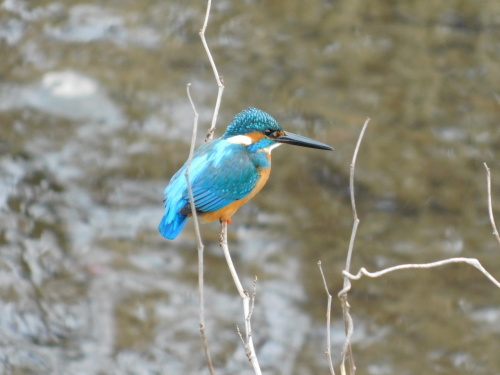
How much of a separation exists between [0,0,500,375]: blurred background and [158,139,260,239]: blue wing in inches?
84.8

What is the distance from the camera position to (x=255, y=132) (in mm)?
3584

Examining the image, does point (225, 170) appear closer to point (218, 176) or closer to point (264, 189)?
point (218, 176)

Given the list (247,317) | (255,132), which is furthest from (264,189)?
(247,317)

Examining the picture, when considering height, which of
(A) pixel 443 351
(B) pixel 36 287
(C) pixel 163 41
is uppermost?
(C) pixel 163 41

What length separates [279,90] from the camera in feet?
24.2

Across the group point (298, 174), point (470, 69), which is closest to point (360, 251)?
point (298, 174)

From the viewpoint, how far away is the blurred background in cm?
552

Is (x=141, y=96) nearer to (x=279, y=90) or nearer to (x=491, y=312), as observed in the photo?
(x=279, y=90)

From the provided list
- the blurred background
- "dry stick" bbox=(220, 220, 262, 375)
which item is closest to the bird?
"dry stick" bbox=(220, 220, 262, 375)

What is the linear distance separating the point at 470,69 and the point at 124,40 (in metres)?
3.07

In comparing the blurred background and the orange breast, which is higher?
the orange breast

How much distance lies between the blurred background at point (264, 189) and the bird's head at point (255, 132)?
217 cm

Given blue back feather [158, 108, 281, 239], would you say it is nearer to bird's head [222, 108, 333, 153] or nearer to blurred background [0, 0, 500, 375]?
bird's head [222, 108, 333, 153]

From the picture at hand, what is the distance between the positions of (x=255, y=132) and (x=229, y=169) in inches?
8.8
